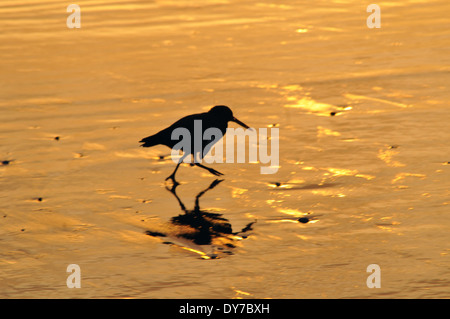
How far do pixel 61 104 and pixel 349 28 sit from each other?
4.97m

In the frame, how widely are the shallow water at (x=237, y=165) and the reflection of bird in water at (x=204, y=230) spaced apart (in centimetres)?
6

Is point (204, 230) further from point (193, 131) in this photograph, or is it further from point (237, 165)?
point (237, 165)

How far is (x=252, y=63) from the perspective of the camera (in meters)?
11.7

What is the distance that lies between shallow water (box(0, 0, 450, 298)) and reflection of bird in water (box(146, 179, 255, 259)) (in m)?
0.06

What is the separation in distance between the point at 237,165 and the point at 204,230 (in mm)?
1569

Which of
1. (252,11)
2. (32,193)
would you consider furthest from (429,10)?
(32,193)

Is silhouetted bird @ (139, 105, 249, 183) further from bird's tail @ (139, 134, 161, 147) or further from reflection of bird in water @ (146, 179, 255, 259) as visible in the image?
reflection of bird in water @ (146, 179, 255, 259)

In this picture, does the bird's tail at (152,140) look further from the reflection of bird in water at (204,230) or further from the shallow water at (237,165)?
the reflection of bird in water at (204,230)

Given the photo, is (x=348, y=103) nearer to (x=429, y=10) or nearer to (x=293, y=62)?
(x=293, y=62)

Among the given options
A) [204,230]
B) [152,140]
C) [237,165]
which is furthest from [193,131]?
[204,230]

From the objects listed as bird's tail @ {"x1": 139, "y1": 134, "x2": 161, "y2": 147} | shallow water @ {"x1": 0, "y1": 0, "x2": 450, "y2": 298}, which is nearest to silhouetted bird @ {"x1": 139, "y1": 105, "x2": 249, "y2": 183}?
bird's tail @ {"x1": 139, "y1": 134, "x2": 161, "y2": 147}

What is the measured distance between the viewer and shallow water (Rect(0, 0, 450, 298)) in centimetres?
621

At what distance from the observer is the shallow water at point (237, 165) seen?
621cm

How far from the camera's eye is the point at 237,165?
331 inches
